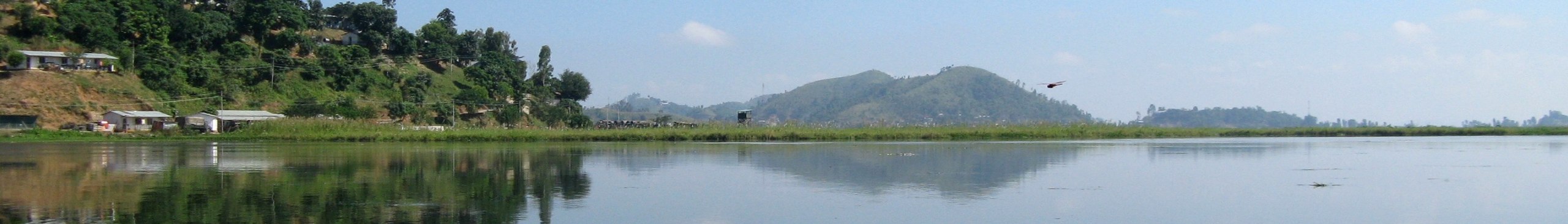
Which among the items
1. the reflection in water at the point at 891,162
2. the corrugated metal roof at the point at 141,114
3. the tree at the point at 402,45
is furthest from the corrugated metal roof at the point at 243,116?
the reflection in water at the point at 891,162

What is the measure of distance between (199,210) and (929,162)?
13.9m

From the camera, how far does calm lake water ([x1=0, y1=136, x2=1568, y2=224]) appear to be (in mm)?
11719

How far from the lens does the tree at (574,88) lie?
3457 inches

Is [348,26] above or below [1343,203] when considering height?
above

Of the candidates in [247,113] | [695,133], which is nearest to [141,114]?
[247,113]

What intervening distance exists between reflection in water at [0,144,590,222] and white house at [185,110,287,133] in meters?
35.4

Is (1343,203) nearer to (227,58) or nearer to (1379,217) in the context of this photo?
(1379,217)

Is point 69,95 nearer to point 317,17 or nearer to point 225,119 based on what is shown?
point 225,119

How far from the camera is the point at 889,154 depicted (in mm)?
28062

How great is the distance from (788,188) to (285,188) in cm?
604

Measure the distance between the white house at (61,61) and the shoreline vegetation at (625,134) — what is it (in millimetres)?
8495

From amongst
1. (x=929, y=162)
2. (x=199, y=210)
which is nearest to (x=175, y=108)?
(x=929, y=162)

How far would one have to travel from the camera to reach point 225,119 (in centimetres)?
6069

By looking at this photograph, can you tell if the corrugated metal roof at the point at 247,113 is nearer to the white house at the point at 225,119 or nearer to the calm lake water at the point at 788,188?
the white house at the point at 225,119
